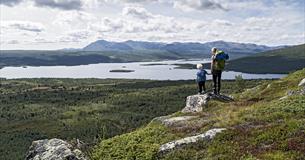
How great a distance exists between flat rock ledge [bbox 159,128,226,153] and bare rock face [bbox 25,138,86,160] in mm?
5209

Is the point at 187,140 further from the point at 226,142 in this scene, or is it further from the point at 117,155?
the point at 117,155

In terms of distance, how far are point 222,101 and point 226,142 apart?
13.3 m

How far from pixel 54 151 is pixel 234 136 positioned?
1122 centimetres

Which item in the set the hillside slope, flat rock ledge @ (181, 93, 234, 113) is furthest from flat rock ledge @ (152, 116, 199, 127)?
flat rock ledge @ (181, 93, 234, 113)

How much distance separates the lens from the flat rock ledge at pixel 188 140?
2453 cm

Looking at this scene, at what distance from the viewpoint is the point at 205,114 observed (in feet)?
105

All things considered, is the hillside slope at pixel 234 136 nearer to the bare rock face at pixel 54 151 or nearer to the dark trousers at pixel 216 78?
the bare rock face at pixel 54 151

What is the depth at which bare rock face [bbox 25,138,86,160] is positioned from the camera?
988 inches

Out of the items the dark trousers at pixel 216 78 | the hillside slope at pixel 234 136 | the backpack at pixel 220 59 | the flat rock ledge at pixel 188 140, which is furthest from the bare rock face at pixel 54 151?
the backpack at pixel 220 59

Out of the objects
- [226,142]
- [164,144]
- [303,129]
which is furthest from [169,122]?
[303,129]

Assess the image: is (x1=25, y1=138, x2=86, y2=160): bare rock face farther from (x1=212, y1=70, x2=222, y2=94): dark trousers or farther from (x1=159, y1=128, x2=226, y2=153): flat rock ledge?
(x1=212, y1=70, x2=222, y2=94): dark trousers

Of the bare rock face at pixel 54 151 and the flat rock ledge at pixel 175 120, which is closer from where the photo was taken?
the bare rock face at pixel 54 151

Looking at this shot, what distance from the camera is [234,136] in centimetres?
2398

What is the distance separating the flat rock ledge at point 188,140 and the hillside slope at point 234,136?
448mm
